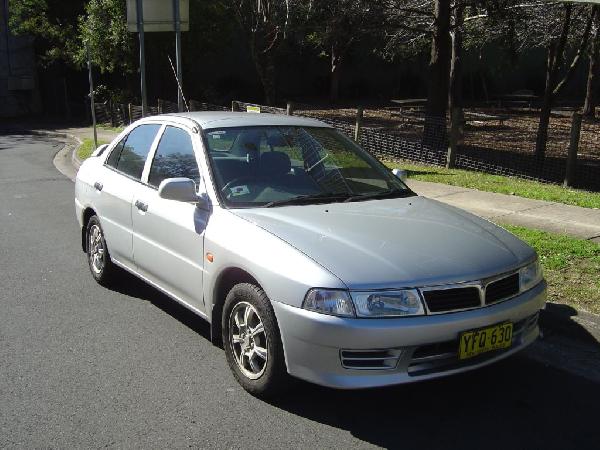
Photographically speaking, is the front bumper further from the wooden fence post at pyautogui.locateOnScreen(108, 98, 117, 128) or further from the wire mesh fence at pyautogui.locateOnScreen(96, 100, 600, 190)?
the wooden fence post at pyautogui.locateOnScreen(108, 98, 117, 128)

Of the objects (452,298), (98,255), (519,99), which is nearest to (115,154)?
(98,255)

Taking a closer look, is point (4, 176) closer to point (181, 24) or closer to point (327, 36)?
point (181, 24)

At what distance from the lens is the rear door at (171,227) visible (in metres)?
4.46

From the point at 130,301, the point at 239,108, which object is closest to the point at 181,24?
the point at 239,108

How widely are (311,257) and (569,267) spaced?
3.32 meters

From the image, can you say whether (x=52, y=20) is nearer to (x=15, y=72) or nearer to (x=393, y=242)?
(x=15, y=72)

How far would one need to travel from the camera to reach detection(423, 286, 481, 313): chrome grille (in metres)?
3.51

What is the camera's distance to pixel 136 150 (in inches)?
223

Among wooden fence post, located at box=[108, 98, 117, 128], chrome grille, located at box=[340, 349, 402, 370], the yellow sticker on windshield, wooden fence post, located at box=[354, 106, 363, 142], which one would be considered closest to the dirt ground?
wooden fence post, located at box=[354, 106, 363, 142]

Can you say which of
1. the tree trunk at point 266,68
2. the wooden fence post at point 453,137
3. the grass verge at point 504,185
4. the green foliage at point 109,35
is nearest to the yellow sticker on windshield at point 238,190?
the grass verge at point 504,185

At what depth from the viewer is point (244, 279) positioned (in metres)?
4.01

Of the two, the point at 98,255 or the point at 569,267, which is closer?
the point at 569,267

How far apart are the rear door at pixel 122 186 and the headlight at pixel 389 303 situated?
2494 mm

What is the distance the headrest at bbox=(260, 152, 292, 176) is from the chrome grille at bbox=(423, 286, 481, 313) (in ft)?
5.46
